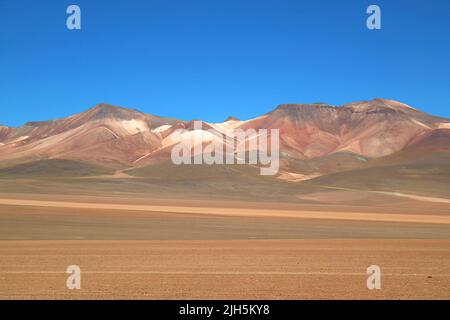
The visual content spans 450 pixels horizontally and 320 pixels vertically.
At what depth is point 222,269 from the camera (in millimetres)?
17734

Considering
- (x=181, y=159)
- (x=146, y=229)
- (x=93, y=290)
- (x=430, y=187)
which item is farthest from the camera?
(x=181, y=159)

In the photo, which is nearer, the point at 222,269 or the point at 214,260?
the point at 222,269

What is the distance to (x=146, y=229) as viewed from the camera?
113ft

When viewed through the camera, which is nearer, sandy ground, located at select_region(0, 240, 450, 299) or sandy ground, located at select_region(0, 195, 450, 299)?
sandy ground, located at select_region(0, 240, 450, 299)

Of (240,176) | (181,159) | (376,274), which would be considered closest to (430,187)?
(240,176)

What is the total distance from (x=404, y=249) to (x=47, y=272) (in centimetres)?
1522

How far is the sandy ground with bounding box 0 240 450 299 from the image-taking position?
13594 millimetres

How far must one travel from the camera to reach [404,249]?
2478 cm

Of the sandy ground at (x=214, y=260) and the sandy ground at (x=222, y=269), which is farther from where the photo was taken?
the sandy ground at (x=214, y=260)

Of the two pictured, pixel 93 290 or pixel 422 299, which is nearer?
pixel 422 299

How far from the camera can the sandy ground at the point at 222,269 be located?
535 inches
